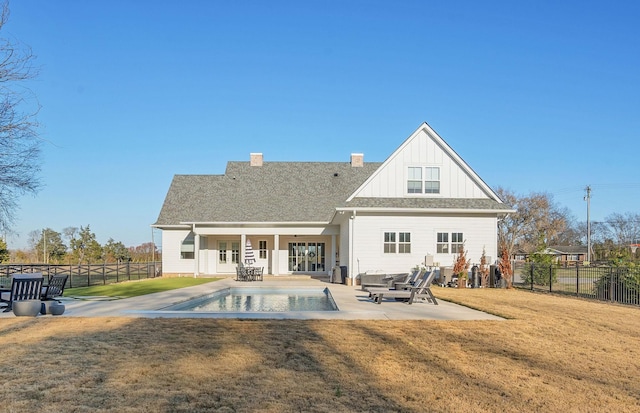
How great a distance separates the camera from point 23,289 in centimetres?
1241

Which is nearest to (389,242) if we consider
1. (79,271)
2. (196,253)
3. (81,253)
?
(196,253)

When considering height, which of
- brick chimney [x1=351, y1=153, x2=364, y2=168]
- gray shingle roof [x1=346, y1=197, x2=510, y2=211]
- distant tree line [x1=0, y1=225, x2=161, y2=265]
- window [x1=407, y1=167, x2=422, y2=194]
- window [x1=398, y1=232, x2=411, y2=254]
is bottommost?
distant tree line [x1=0, y1=225, x2=161, y2=265]

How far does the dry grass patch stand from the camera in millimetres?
5250

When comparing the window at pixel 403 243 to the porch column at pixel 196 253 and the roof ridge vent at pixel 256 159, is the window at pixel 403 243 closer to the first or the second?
the porch column at pixel 196 253

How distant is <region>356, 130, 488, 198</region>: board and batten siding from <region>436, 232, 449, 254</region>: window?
1.85 m

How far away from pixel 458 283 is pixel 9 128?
57.2 feet

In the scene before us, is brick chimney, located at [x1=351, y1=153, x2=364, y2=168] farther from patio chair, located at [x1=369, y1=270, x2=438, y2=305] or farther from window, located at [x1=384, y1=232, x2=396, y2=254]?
patio chair, located at [x1=369, y1=270, x2=438, y2=305]

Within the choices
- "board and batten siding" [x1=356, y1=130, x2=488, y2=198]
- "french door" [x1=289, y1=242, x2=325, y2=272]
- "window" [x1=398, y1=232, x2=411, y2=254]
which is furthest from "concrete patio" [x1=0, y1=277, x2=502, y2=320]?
"french door" [x1=289, y1=242, x2=325, y2=272]

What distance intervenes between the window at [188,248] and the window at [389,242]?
13127 mm

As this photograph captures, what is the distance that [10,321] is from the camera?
410 inches

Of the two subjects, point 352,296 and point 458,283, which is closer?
point 352,296

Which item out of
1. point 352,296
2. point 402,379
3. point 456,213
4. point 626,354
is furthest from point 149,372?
point 456,213

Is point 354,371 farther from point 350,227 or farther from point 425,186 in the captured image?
point 425,186

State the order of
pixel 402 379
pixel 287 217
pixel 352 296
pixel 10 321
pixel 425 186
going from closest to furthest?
1. pixel 402 379
2. pixel 10 321
3. pixel 352 296
4. pixel 425 186
5. pixel 287 217
